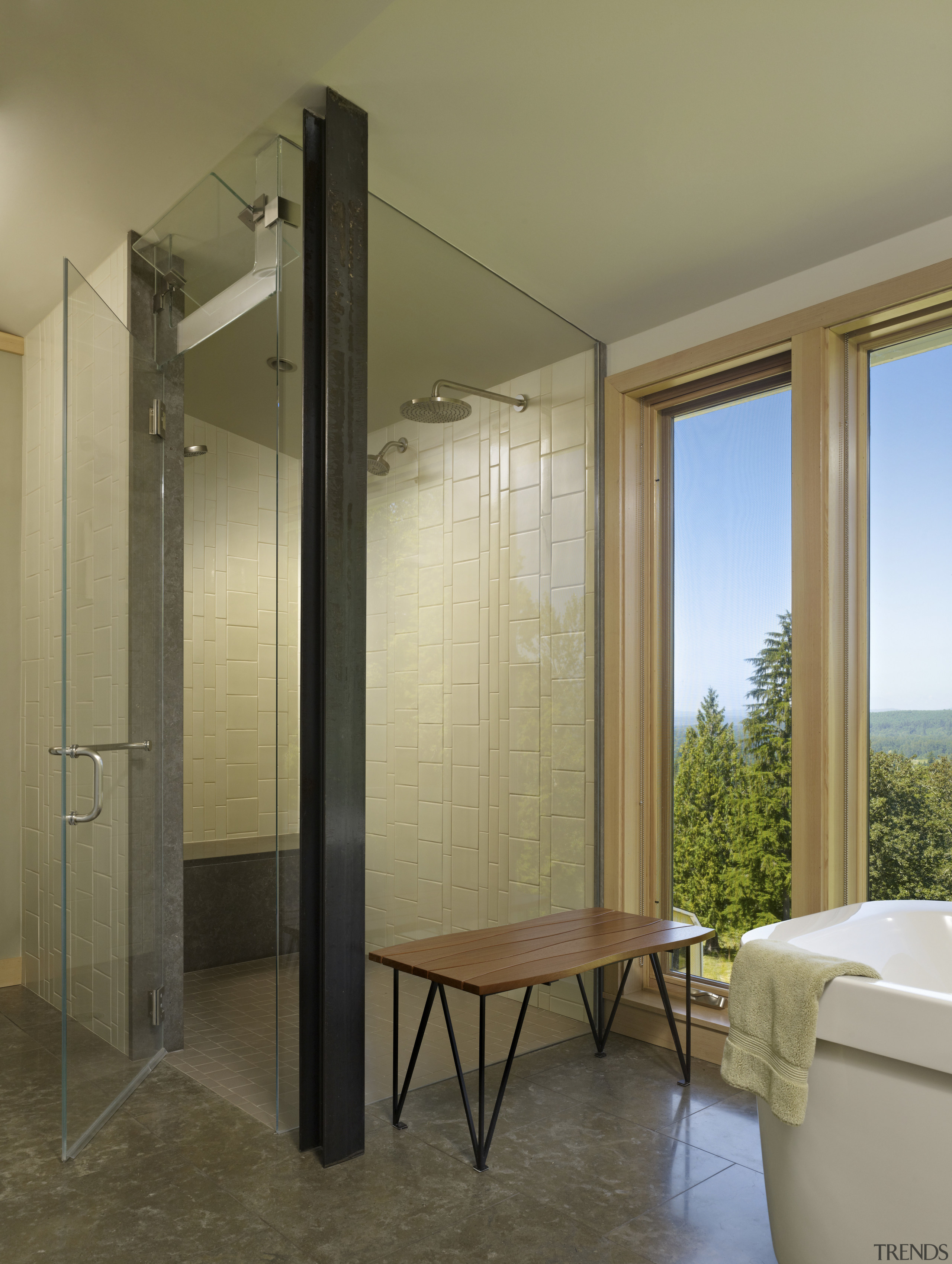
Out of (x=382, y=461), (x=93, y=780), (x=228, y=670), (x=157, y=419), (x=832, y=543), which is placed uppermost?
(x=157, y=419)

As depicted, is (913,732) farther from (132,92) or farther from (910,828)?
(132,92)

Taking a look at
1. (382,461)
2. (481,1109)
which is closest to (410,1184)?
(481,1109)

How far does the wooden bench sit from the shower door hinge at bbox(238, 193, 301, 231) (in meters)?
2.06

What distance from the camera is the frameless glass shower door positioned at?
2.42m

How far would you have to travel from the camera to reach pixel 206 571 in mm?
4250

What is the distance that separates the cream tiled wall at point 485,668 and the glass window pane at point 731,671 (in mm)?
362

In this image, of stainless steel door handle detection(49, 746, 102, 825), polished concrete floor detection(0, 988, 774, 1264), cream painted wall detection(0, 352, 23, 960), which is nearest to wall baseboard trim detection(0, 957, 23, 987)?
cream painted wall detection(0, 352, 23, 960)

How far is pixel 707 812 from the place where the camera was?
10.7 ft

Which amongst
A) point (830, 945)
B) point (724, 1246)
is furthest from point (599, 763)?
point (724, 1246)

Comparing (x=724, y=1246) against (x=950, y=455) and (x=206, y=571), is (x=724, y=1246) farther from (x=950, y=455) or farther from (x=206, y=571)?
(x=206, y=571)

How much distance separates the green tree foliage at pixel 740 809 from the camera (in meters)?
3.03

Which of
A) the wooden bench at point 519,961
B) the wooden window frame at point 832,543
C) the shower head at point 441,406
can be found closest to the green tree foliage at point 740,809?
the wooden window frame at point 832,543

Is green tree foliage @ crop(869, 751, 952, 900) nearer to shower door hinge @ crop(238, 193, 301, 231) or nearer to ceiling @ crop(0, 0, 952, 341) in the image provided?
ceiling @ crop(0, 0, 952, 341)

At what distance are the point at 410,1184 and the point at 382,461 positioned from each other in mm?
1908
